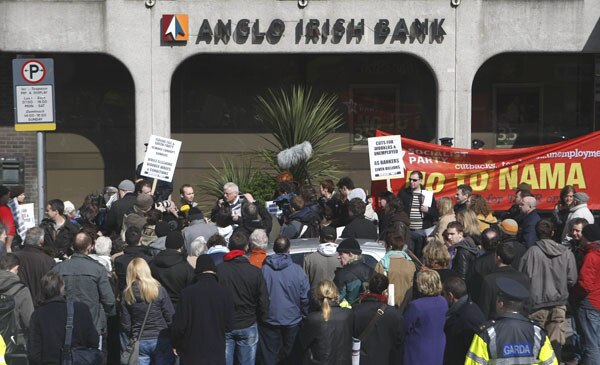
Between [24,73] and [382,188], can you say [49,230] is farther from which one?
[382,188]

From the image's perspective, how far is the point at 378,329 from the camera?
29.0 feet

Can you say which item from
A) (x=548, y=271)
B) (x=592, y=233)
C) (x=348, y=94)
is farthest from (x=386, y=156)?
(x=348, y=94)

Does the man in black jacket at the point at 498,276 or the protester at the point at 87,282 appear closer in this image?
the man in black jacket at the point at 498,276

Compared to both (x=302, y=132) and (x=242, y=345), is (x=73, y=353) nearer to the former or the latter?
(x=242, y=345)

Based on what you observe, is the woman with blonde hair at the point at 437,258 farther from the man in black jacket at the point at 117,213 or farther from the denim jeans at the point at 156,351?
the man in black jacket at the point at 117,213

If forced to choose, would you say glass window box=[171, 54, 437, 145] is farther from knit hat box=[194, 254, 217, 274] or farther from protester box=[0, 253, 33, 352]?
knit hat box=[194, 254, 217, 274]

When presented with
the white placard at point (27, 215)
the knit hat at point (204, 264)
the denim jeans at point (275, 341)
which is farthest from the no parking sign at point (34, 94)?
the denim jeans at point (275, 341)

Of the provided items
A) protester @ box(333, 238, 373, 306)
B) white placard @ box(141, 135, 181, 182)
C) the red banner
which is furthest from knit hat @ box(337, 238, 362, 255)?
the red banner

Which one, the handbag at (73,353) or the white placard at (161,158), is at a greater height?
the white placard at (161,158)

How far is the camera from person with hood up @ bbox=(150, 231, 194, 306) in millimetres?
10195

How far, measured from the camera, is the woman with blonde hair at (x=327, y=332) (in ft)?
28.9

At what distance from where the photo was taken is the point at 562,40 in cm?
1805

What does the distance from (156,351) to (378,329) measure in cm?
232

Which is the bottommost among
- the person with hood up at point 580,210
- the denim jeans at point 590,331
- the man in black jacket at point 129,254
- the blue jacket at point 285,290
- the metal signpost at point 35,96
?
the denim jeans at point 590,331
